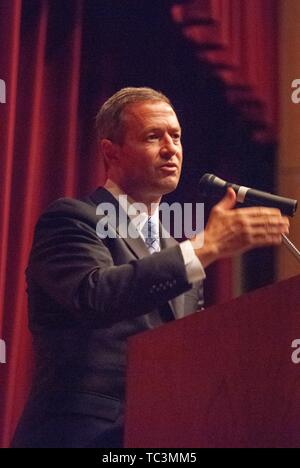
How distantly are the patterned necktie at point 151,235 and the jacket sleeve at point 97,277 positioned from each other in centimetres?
16

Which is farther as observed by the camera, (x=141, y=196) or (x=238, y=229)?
(x=141, y=196)

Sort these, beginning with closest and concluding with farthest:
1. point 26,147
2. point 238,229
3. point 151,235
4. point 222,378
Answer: point 222,378, point 238,229, point 151,235, point 26,147

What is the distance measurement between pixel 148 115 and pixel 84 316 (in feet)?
1.44

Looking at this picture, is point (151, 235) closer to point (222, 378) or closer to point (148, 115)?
point (148, 115)

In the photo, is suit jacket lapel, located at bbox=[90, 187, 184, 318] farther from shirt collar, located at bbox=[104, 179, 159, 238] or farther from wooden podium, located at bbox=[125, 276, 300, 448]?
wooden podium, located at bbox=[125, 276, 300, 448]

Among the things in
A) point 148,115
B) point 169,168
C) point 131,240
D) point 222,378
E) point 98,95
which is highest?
point 98,95

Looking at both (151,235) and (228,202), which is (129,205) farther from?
(228,202)

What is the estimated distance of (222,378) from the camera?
99cm

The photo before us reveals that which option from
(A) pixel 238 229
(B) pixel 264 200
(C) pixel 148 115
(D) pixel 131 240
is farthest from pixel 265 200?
(C) pixel 148 115

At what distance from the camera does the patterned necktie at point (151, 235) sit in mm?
1467

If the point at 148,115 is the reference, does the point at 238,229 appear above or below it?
below

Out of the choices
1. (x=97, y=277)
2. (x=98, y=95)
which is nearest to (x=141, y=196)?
(x=97, y=277)

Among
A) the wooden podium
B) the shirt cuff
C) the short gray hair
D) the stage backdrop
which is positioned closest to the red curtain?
the stage backdrop

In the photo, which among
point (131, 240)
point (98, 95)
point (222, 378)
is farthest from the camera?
point (98, 95)
